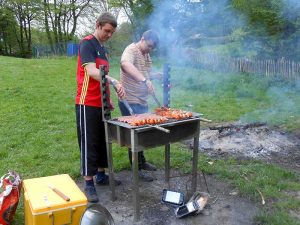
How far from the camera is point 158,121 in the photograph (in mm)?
3678

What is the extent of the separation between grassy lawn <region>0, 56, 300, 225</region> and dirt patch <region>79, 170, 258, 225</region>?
192 mm

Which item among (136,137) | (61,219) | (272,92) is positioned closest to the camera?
(61,219)

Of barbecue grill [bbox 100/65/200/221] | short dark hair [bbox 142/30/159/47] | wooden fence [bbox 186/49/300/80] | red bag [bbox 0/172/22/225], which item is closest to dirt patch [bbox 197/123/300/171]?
barbecue grill [bbox 100/65/200/221]

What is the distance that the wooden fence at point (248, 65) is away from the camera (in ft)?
35.4

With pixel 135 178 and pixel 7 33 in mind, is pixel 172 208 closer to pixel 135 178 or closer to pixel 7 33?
pixel 135 178

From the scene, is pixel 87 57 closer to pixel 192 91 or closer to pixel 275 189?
pixel 275 189

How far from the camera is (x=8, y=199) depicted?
11.4ft

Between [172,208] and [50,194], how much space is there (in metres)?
1.48

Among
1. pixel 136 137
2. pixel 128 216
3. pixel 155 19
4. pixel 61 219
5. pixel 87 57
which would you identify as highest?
pixel 155 19

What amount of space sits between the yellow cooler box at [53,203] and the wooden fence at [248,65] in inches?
362

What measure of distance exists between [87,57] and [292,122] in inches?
211

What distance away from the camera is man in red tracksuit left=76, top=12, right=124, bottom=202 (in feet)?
12.5

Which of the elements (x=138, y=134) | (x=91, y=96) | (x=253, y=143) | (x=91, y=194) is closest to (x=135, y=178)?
(x=138, y=134)

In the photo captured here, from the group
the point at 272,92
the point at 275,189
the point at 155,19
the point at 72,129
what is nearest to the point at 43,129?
the point at 72,129
